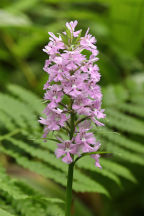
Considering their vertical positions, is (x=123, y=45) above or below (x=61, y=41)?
above

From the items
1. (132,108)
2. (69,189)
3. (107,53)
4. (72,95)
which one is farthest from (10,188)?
(107,53)

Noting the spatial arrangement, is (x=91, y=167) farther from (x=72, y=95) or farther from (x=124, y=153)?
(x=72, y=95)

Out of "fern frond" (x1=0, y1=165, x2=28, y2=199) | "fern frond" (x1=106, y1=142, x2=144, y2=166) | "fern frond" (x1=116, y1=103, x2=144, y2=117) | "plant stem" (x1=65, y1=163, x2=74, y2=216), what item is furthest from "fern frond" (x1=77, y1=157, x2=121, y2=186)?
"fern frond" (x1=116, y1=103, x2=144, y2=117)

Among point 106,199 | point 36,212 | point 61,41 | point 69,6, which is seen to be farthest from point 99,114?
point 69,6

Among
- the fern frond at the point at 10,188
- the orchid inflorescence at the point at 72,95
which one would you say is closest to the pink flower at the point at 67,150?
the orchid inflorescence at the point at 72,95

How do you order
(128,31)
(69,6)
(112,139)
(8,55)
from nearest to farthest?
(112,139) → (128,31) → (8,55) → (69,6)

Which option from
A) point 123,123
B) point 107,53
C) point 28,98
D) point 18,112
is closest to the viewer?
point 18,112

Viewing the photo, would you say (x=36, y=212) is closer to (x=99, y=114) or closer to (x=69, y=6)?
(x=99, y=114)

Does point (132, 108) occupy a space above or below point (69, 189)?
above
